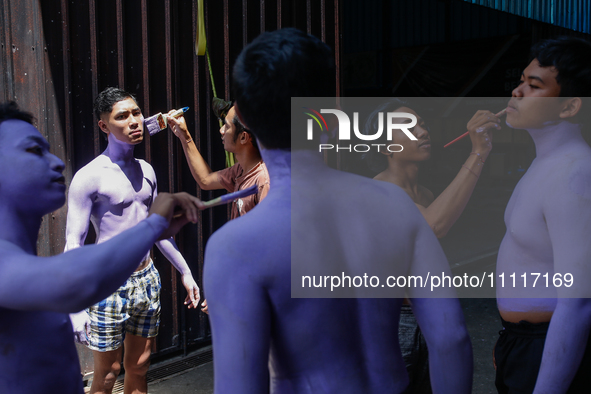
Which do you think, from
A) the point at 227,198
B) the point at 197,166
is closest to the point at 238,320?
the point at 227,198

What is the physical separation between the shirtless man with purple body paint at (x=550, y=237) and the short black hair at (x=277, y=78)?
973 millimetres

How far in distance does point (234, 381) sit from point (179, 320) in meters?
3.18

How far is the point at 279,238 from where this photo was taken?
1091mm

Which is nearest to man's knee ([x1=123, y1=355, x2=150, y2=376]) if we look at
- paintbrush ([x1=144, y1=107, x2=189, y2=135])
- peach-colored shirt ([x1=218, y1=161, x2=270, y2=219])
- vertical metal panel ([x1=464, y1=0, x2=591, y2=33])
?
peach-colored shirt ([x1=218, y1=161, x2=270, y2=219])

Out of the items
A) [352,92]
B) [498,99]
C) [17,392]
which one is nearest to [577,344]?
[17,392]

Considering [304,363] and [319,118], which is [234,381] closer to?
[304,363]

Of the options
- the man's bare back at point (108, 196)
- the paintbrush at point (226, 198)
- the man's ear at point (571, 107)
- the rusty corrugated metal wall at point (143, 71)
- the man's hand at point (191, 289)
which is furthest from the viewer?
the rusty corrugated metal wall at point (143, 71)

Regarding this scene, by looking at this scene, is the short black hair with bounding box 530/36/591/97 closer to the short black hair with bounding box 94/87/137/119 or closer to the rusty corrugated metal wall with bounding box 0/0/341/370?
the short black hair with bounding box 94/87/137/119

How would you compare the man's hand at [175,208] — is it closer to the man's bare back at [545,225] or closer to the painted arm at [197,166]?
the man's bare back at [545,225]

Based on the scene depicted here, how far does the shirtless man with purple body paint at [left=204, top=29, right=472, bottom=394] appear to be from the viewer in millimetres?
1052

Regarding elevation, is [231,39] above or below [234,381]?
above

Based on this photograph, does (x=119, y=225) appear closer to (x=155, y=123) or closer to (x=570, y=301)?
(x=155, y=123)

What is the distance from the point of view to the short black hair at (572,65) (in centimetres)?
178

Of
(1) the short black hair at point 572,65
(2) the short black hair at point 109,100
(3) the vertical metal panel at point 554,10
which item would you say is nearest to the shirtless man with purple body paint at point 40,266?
(1) the short black hair at point 572,65
